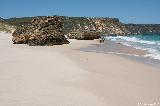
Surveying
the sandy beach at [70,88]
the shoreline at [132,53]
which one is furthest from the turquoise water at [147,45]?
the sandy beach at [70,88]

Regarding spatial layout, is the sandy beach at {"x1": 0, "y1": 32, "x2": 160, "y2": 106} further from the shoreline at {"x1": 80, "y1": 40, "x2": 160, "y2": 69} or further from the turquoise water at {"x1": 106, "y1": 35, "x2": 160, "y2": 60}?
the turquoise water at {"x1": 106, "y1": 35, "x2": 160, "y2": 60}

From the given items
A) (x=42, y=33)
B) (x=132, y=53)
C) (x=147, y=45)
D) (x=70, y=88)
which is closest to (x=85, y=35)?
(x=147, y=45)

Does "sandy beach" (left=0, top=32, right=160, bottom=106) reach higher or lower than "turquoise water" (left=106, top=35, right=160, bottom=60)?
higher

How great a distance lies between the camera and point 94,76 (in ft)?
33.5

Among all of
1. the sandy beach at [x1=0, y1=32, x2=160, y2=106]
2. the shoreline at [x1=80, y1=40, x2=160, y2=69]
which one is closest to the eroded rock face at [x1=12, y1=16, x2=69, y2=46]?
the shoreline at [x1=80, y1=40, x2=160, y2=69]

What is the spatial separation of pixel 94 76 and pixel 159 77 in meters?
2.24

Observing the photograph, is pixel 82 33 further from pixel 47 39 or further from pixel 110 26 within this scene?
pixel 110 26

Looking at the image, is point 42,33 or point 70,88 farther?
point 42,33

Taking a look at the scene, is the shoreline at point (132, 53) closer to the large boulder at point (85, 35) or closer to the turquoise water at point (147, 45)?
the turquoise water at point (147, 45)

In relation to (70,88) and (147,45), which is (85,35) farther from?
(70,88)

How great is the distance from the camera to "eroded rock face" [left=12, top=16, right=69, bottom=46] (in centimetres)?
2776

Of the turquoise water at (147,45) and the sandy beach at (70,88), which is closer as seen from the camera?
the sandy beach at (70,88)

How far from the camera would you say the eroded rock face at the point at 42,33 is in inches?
1093

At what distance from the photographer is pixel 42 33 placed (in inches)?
1105
